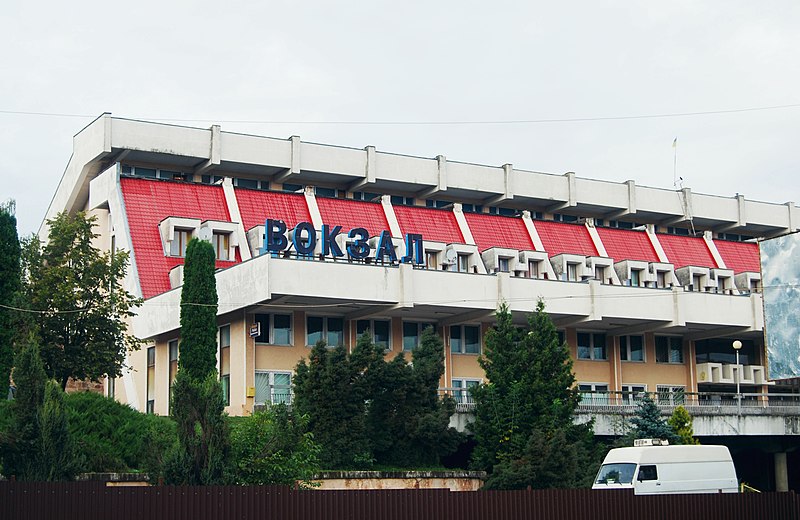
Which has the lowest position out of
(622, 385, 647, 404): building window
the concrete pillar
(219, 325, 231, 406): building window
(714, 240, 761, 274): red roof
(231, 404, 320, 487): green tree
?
the concrete pillar

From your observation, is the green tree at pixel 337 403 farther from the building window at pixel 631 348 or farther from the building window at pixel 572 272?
the building window at pixel 572 272

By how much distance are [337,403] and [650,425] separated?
1357cm

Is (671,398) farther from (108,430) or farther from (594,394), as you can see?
(108,430)

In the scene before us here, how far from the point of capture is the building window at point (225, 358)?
53259mm

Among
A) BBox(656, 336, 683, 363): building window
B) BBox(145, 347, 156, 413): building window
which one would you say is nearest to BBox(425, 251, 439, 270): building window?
BBox(656, 336, 683, 363): building window

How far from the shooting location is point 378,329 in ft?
185

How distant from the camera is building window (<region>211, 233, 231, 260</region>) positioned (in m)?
58.0

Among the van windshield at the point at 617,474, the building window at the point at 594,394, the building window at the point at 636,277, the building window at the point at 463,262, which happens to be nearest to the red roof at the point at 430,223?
the building window at the point at 463,262

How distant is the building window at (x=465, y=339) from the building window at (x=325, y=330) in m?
6.28

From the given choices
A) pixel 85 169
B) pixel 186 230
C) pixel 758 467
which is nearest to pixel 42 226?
pixel 85 169

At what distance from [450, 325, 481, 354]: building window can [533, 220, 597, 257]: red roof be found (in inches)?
432

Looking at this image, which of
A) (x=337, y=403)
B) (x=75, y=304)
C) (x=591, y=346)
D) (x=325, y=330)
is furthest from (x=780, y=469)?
(x=75, y=304)

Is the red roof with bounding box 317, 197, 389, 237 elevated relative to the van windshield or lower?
elevated

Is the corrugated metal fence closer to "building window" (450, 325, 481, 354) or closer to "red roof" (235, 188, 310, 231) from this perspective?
"building window" (450, 325, 481, 354)
